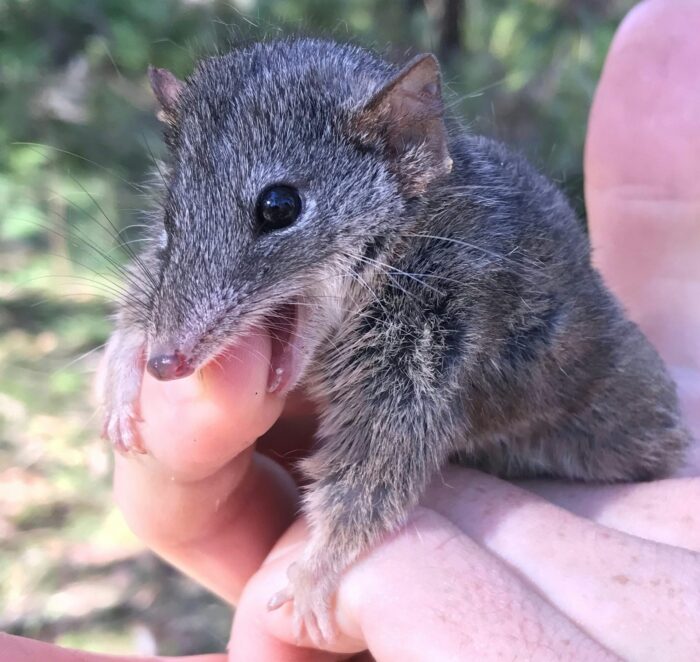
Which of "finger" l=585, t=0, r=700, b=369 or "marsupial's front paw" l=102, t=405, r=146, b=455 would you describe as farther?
"finger" l=585, t=0, r=700, b=369

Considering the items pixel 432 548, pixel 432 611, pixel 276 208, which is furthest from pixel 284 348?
pixel 432 611

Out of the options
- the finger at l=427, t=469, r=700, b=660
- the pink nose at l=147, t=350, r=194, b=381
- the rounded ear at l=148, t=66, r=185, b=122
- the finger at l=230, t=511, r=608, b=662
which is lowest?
the finger at l=230, t=511, r=608, b=662

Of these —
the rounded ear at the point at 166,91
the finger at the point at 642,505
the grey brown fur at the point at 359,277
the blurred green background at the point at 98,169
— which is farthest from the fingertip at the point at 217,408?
the blurred green background at the point at 98,169

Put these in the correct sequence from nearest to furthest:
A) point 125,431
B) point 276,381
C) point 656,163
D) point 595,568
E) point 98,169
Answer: point 595,568
point 276,381
point 125,431
point 656,163
point 98,169

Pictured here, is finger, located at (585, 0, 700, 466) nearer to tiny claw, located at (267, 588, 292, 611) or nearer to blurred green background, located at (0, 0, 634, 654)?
blurred green background, located at (0, 0, 634, 654)

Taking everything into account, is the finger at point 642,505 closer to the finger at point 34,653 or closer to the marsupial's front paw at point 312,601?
the marsupial's front paw at point 312,601

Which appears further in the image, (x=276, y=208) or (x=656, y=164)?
(x=656, y=164)

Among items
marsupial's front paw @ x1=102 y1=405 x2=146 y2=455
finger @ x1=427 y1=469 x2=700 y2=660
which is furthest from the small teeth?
finger @ x1=427 y1=469 x2=700 y2=660

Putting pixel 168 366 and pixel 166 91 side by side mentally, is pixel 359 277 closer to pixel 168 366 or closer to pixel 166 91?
pixel 168 366
